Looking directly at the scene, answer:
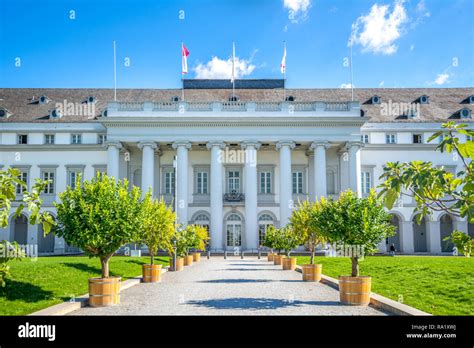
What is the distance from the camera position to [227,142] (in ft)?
148

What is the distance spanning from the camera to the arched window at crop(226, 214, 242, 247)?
4806 centimetres

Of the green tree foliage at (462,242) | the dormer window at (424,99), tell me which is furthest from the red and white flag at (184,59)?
the green tree foliage at (462,242)

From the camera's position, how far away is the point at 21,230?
4759cm

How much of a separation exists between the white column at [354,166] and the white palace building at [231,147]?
98 millimetres

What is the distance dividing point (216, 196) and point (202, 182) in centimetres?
479

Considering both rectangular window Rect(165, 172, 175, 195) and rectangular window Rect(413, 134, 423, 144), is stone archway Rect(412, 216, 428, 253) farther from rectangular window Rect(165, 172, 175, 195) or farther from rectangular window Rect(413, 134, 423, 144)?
rectangular window Rect(165, 172, 175, 195)

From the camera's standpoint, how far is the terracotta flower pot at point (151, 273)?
1980cm

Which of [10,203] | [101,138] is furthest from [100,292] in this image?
[101,138]

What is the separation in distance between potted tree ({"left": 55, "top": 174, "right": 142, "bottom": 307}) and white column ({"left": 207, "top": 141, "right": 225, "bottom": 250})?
94.9ft

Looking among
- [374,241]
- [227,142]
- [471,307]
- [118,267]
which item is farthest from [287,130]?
[471,307]

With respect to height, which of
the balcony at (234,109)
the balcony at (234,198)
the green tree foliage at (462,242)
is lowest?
the green tree foliage at (462,242)

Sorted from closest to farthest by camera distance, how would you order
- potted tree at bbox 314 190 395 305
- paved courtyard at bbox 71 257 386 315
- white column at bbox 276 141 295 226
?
paved courtyard at bbox 71 257 386 315
potted tree at bbox 314 190 395 305
white column at bbox 276 141 295 226

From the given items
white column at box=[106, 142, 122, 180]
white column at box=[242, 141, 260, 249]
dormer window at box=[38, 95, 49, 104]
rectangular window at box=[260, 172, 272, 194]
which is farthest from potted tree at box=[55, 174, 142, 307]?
dormer window at box=[38, 95, 49, 104]

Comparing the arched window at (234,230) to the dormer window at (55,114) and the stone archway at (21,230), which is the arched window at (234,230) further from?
the dormer window at (55,114)
